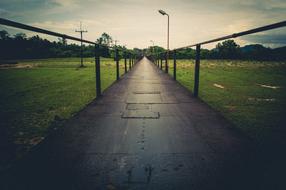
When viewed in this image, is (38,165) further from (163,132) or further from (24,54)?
(24,54)

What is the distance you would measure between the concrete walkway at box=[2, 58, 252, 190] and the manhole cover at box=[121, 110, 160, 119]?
0.11 ft

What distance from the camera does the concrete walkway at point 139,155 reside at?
61.9 inches

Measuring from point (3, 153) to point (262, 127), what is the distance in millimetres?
3534

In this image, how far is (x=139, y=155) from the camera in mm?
2002

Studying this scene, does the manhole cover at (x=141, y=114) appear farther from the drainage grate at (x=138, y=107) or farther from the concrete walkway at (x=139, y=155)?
the drainage grate at (x=138, y=107)

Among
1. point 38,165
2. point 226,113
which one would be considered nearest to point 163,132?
point 38,165

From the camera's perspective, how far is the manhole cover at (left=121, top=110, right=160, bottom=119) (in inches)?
132

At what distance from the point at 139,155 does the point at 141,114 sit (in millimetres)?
1495

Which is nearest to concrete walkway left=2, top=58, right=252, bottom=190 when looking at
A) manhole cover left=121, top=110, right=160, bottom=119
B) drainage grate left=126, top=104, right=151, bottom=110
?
manhole cover left=121, top=110, right=160, bottom=119

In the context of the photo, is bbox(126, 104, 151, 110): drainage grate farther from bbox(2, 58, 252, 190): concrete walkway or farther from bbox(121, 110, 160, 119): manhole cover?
bbox(2, 58, 252, 190): concrete walkway

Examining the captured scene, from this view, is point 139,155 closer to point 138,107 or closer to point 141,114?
point 141,114

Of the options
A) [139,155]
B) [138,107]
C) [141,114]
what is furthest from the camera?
[138,107]

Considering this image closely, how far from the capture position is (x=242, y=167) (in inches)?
70.0

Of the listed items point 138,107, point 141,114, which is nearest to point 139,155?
point 141,114
